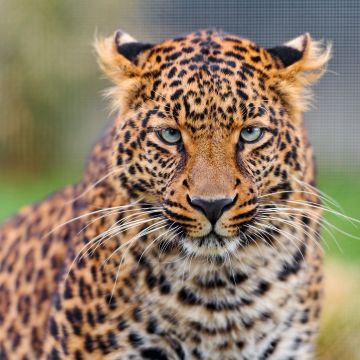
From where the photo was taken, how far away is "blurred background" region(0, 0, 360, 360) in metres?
9.98

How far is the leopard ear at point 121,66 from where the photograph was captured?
4.18m

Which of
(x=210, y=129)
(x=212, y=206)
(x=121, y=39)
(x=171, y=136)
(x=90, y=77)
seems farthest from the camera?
(x=90, y=77)

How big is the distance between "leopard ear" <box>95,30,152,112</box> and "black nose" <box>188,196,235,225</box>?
2.23 feet

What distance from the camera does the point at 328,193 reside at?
9156 millimetres

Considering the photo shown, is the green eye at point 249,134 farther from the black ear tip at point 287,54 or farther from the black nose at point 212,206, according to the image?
the black ear tip at point 287,54

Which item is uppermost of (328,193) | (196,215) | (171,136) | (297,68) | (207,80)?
(297,68)

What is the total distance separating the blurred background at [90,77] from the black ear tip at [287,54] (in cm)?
305

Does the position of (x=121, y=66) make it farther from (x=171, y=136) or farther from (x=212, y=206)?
(x=212, y=206)

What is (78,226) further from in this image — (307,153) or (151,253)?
(307,153)

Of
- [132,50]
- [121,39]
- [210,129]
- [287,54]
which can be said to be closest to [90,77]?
[121,39]

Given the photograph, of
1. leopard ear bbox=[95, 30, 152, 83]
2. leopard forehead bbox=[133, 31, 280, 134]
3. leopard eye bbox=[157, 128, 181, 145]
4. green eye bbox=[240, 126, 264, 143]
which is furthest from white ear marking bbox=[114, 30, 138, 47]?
green eye bbox=[240, 126, 264, 143]

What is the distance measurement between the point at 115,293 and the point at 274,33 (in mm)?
6534

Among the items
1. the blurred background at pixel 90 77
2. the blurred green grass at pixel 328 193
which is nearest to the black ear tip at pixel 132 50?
the blurred green grass at pixel 328 193

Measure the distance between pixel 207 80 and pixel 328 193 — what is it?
213 inches
